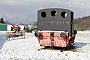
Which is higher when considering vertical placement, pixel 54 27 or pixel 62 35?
pixel 54 27

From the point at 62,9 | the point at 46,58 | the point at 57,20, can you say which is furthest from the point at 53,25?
the point at 46,58

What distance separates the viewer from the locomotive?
13.4 m

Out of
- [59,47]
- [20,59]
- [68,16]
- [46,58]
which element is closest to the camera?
[20,59]

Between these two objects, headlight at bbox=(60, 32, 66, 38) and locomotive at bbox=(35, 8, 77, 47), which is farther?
locomotive at bbox=(35, 8, 77, 47)

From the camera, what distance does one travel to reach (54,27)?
45.3 ft

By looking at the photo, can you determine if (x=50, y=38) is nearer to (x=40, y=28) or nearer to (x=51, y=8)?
(x=40, y=28)

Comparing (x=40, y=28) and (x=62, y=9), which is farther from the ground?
(x=62, y=9)

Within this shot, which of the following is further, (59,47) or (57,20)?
(59,47)

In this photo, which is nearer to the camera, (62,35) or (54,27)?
(62,35)

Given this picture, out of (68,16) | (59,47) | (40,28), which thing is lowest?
(59,47)

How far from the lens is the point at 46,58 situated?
8.78 m

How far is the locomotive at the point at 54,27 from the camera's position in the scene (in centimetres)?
1337

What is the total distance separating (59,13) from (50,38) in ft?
6.17

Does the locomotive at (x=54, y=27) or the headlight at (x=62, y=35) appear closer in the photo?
the headlight at (x=62, y=35)
